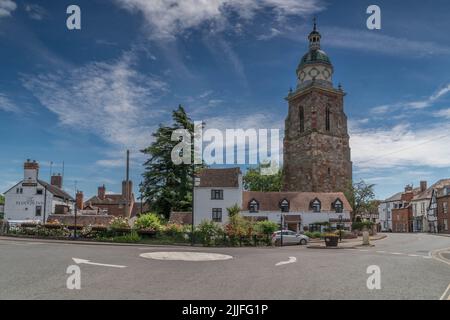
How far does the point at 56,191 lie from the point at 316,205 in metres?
40.4

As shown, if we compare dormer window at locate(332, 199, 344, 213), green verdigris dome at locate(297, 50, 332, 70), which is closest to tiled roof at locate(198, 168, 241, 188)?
dormer window at locate(332, 199, 344, 213)

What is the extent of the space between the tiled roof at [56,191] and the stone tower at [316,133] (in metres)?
37.7

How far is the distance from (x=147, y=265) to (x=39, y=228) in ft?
84.7

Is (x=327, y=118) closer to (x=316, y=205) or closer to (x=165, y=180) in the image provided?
(x=316, y=205)

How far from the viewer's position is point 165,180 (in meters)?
49.2

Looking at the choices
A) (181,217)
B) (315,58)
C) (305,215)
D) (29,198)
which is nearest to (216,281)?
(181,217)

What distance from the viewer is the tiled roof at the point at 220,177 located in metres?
49.4

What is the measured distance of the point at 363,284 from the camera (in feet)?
40.2

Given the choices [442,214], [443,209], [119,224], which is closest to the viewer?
[119,224]

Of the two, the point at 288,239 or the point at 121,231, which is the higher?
the point at 121,231

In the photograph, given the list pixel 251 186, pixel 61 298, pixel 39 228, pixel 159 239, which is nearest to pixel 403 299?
pixel 61 298

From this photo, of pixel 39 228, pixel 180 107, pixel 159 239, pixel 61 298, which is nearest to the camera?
pixel 61 298

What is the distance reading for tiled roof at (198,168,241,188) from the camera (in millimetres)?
49409
